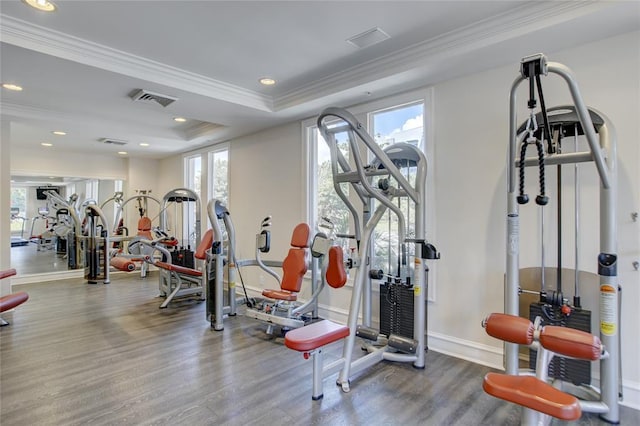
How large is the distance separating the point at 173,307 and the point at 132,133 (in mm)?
2972

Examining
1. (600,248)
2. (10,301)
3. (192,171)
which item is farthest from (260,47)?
(192,171)

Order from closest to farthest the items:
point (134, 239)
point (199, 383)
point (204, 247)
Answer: point (199, 383), point (204, 247), point (134, 239)

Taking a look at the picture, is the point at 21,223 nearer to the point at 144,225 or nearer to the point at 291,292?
the point at 144,225

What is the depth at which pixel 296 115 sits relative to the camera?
452 cm

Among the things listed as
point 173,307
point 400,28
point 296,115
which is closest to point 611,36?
point 400,28

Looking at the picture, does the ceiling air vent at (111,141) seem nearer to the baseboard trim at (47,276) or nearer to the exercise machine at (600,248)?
the baseboard trim at (47,276)

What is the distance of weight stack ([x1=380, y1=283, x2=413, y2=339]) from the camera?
308cm

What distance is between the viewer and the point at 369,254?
9.94 feet

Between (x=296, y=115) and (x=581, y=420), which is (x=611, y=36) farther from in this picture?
(x=296, y=115)

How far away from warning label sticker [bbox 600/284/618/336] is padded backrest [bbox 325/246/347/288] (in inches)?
69.6

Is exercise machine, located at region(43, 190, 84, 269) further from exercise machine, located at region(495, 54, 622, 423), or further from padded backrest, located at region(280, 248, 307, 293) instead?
exercise machine, located at region(495, 54, 622, 423)

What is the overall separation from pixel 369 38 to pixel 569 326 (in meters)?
2.61

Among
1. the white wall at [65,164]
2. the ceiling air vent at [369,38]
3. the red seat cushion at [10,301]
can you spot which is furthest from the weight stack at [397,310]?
the white wall at [65,164]

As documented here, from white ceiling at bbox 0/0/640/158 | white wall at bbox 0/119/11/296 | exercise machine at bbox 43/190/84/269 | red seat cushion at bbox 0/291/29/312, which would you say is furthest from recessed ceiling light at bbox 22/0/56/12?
exercise machine at bbox 43/190/84/269
